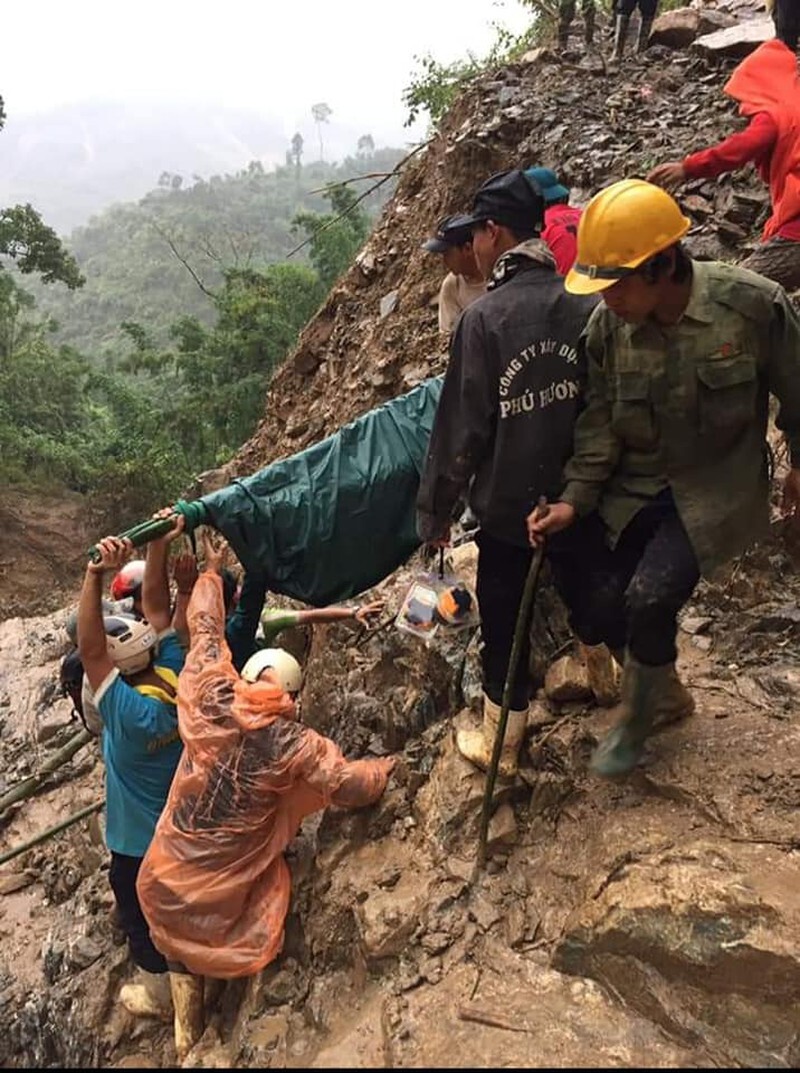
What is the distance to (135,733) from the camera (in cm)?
322

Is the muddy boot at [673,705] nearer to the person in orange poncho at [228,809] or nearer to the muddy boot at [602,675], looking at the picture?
the muddy boot at [602,675]

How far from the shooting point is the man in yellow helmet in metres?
2.08

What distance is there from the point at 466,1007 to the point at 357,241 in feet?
67.2

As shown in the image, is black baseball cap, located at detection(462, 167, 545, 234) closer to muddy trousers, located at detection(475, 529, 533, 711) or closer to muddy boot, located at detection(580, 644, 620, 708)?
muddy trousers, located at detection(475, 529, 533, 711)

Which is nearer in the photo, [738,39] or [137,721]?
[137,721]

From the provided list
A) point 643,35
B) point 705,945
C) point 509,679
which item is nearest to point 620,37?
point 643,35

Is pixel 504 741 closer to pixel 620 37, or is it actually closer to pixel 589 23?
pixel 620 37

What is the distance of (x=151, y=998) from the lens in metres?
3.55

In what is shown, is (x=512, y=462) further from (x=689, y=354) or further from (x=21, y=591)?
(x=21, y=591)

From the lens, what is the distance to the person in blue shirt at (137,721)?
10.4 feet

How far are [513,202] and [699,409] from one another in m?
0.97

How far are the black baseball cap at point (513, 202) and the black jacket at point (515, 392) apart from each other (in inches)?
6.2

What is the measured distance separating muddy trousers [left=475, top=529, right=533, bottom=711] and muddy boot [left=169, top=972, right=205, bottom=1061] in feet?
5.75

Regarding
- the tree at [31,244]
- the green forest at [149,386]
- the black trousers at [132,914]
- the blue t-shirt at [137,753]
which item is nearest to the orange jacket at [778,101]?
the blue t-shirt at [137,753]
